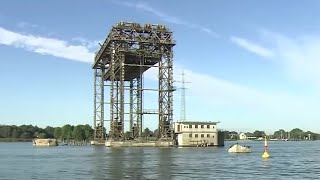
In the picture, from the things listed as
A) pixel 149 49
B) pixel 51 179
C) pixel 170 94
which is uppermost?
pixel 149 49

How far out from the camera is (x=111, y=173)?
44344mm

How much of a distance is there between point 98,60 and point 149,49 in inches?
1039

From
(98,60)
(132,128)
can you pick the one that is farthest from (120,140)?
(98,60)

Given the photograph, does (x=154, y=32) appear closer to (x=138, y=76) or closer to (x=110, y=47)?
(x=110, y=47)

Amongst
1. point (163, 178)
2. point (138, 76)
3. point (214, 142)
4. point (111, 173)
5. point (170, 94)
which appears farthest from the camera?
point (138, 76)

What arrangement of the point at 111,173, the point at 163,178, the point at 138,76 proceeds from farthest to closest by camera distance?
the point at 138,76
the point at 111,173
the point at 163,178

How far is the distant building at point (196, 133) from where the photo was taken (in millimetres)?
129250

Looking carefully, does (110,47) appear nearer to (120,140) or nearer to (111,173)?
(120,140)

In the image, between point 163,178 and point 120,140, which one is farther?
point 120,140

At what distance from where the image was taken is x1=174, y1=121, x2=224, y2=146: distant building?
129m

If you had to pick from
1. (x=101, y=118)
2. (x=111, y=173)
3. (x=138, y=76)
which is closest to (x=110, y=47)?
(x=138, y=76)

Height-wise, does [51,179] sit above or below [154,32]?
below

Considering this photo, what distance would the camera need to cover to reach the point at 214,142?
A: 13412cm

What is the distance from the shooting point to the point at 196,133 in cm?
13100
